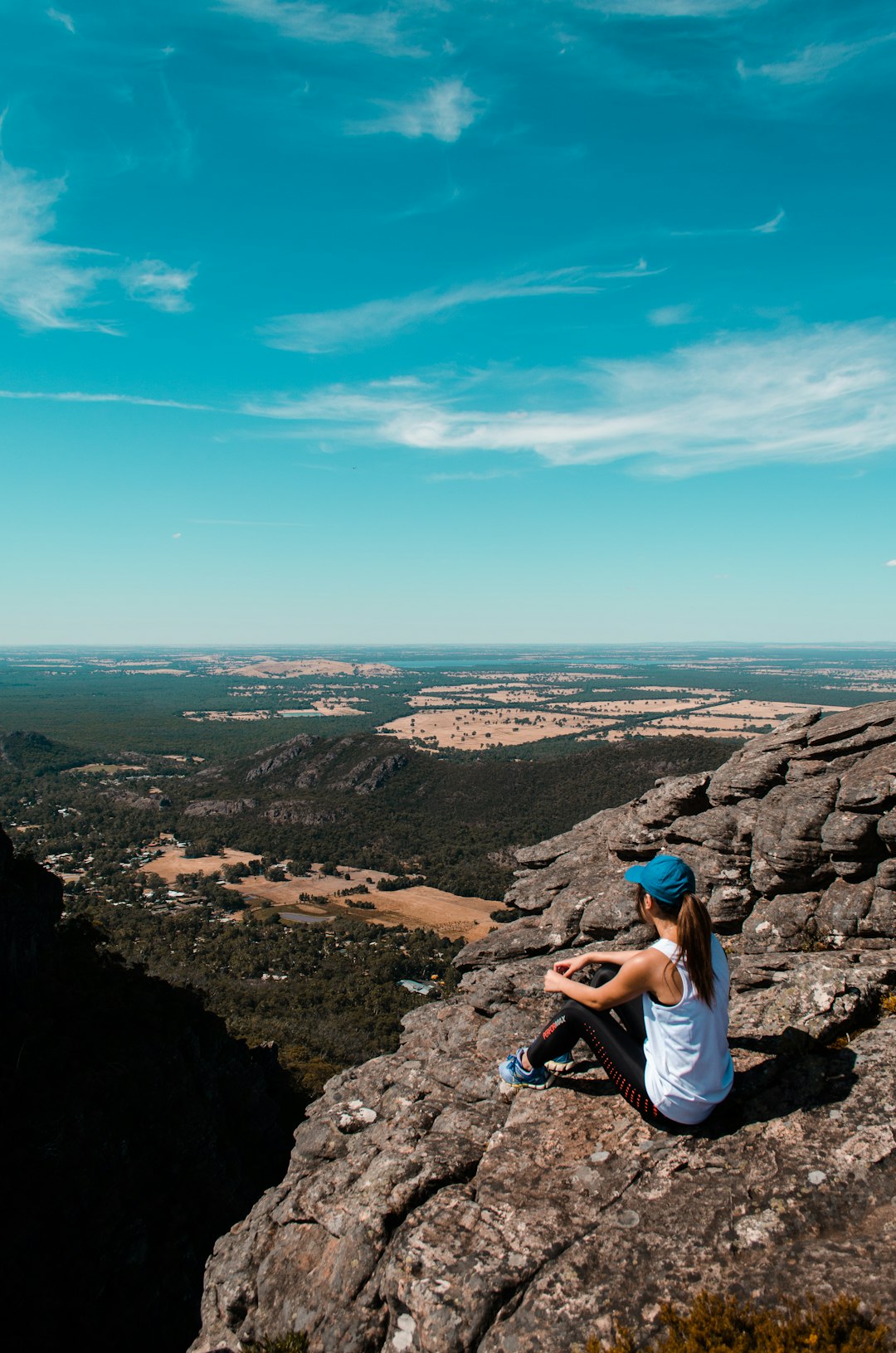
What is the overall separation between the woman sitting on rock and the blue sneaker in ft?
6.33

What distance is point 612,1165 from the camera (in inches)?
324

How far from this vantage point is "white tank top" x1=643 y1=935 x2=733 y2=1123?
7391 mm

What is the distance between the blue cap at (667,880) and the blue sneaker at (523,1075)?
445 centimetres

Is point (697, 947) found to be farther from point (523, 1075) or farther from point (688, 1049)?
A: point (523, 1075)

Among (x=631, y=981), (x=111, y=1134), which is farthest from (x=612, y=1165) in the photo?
(x=111, y=1134)

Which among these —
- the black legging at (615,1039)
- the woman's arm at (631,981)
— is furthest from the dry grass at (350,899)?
the woman's arm at (631,981)

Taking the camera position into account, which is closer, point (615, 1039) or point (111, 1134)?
point (615, 1039)

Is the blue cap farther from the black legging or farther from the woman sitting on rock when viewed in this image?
the black legging

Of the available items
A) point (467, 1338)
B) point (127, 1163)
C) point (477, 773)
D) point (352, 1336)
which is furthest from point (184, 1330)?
point (477, 773)

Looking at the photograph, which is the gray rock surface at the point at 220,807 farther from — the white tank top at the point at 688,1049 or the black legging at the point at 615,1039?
the white tank top at the point at 688,1049

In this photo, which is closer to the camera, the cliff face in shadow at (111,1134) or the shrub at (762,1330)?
the shrub at (762,1330)

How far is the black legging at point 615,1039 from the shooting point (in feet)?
27.2

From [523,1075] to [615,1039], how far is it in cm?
248

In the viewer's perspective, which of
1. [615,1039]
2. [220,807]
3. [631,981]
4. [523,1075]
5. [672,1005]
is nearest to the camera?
[672,1005]
